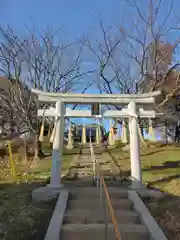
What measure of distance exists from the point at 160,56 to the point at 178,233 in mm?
14463

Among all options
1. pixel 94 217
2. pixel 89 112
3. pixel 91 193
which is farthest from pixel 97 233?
pixel 89 112

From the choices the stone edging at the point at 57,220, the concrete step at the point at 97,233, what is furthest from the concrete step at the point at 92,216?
the concrete step at the point at 97,233

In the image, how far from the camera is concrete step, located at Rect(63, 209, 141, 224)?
20.9 feet

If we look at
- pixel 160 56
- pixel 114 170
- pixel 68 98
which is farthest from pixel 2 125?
pixel 68 98

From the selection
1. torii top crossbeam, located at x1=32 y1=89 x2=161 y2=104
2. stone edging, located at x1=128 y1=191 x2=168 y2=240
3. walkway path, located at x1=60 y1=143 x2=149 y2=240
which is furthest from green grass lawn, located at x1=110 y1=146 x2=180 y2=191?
torii top crossbeam, located at x1=32 y1=89 x2=161 y2=104

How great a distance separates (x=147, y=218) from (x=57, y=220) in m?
1.90

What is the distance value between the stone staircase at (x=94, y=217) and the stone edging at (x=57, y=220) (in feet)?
0.41

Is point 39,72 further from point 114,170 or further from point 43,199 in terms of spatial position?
point 43,199

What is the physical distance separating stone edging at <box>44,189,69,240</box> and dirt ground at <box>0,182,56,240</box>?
0.73ft

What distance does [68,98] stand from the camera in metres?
8.98

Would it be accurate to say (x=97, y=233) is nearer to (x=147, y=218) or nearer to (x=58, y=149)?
(x=147, y=218)

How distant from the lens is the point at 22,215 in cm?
645

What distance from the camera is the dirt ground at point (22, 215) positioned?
18.4 ft

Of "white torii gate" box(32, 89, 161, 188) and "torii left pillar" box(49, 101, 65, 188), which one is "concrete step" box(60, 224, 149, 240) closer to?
"torii left pillar" box(49, 101, 65, 188)
